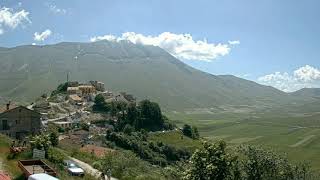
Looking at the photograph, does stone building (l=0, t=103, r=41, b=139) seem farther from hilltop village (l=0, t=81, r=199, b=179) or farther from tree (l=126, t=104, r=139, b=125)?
tree (l=126, t=104, r=139, b=125)

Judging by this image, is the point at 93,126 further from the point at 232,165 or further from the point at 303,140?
the point at 303,140

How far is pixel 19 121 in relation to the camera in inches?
3337

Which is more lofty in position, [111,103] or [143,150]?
[111,103]

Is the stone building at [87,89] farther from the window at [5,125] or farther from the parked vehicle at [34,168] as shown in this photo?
the parked vehicle at [34,168]

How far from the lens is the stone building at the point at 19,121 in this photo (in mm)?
83812

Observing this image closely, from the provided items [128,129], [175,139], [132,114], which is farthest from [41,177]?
[132,114]

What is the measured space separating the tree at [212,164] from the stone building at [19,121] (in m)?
50.4

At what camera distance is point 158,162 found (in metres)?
104

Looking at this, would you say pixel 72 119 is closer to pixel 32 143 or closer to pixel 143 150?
pixel 143 150

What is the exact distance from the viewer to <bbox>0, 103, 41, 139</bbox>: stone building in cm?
8381

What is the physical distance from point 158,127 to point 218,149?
9950cm

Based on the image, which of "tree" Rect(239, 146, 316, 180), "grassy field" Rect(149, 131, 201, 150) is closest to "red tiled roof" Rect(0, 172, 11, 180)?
"tree" Rect(239, 146, 316, 180)

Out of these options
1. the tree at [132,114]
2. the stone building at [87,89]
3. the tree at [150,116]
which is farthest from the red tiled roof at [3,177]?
the stone building at [87,89]

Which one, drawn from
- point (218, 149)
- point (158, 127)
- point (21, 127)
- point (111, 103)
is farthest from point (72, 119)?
point (218, 149)
